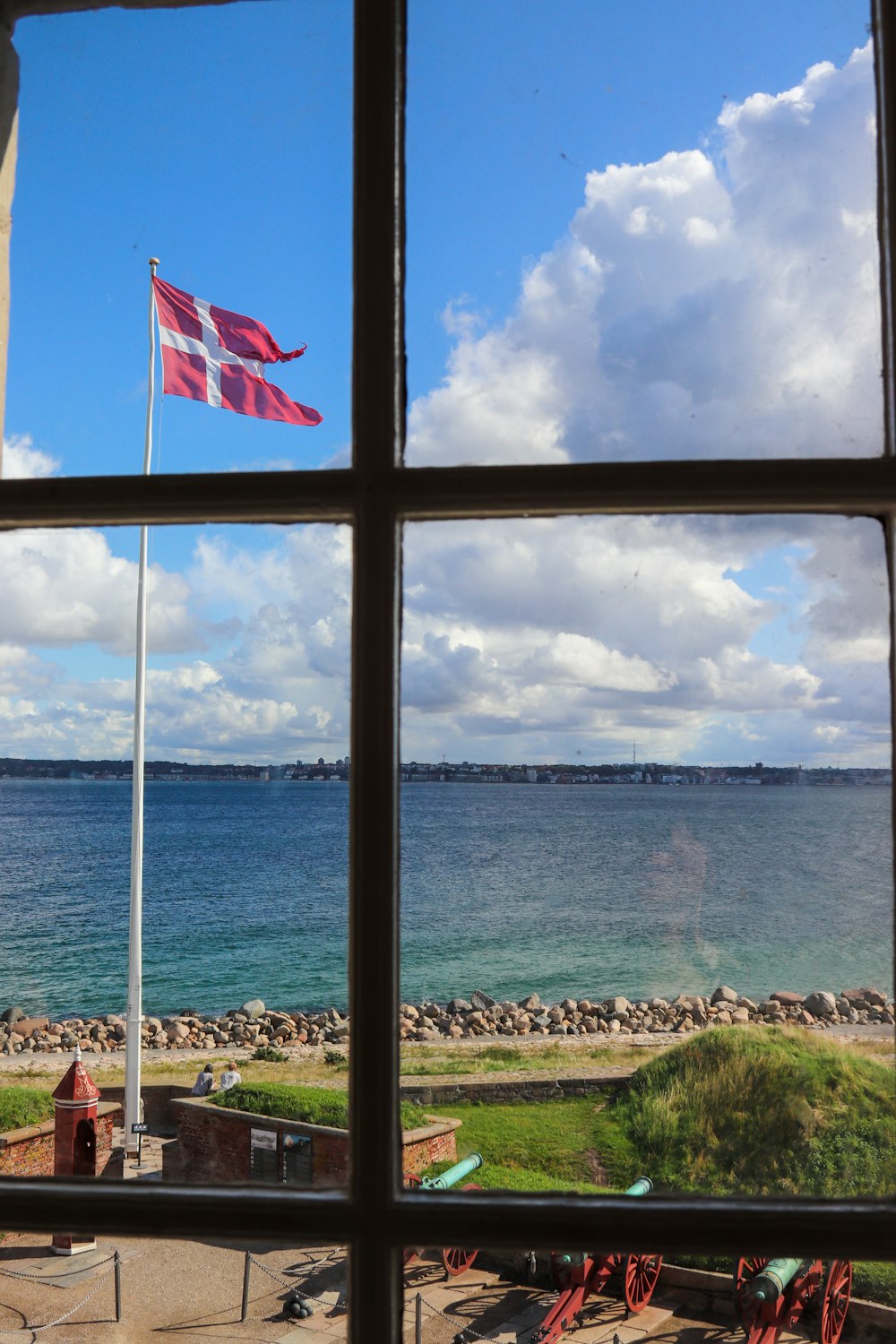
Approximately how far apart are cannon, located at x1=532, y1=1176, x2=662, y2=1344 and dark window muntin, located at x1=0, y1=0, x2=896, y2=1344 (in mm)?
3012

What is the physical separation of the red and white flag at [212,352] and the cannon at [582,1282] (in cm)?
502

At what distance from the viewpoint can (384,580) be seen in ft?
1.61

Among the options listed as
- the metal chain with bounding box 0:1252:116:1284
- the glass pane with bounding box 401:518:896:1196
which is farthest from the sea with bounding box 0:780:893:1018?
the metal chain with bounding box 0:1252:116:1284

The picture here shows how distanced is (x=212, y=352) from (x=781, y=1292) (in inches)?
240

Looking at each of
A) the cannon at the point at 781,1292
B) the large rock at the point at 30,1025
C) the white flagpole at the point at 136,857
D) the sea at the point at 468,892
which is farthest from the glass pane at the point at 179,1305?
the large rock at the point at 30,1025

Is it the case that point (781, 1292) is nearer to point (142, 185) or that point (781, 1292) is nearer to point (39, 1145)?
point (142, 185)

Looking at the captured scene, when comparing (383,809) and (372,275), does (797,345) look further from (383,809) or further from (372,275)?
(383,809)

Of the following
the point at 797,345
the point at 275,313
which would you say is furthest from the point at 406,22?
the point at 275,313

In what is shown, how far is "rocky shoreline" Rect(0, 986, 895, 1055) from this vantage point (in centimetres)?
182

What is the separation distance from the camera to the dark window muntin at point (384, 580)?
443 mm

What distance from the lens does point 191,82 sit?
2.74ft

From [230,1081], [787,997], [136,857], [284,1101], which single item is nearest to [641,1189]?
[787,997]

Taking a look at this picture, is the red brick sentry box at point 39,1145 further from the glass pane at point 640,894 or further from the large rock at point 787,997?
the large rock at point 787,997

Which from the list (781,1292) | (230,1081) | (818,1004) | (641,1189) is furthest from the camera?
(230,1081)
